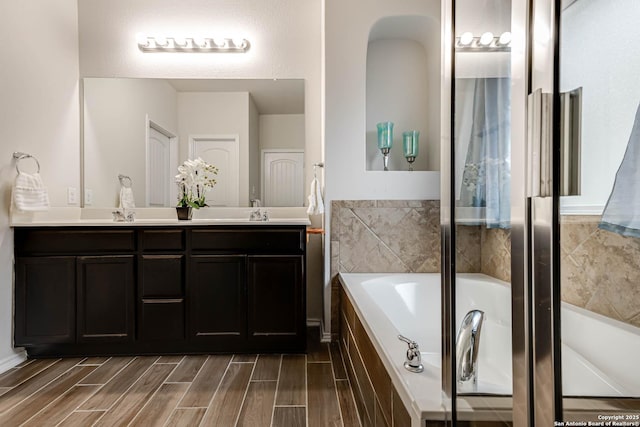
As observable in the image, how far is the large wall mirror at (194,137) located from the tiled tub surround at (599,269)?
2395 millimetres

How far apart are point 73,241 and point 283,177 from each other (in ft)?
4.82

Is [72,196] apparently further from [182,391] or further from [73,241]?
[182,391]

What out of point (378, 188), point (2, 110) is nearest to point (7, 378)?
point (2, 110)

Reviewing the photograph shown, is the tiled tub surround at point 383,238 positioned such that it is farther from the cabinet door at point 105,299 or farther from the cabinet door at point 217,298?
the cabinet door at point 105,299

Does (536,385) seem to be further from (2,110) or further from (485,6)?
(2,110)

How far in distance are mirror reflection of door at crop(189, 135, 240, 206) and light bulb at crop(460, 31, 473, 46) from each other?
232 centimetres

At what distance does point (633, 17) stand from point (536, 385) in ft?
2.09

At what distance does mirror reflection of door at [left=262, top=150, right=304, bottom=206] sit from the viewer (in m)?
2.96

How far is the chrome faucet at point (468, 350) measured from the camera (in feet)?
2.48

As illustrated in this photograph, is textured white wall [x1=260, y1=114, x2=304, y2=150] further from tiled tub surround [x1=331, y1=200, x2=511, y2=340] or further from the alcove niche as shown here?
tiled tub surround [x1=331, y1=200, x2=511, y2=340]

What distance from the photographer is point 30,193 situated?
221cm

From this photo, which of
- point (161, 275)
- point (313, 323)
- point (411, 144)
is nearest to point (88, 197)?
point (161, 275)

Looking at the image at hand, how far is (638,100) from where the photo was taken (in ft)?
1.89

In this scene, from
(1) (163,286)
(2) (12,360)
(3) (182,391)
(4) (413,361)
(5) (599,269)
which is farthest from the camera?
(1) (163,286)
